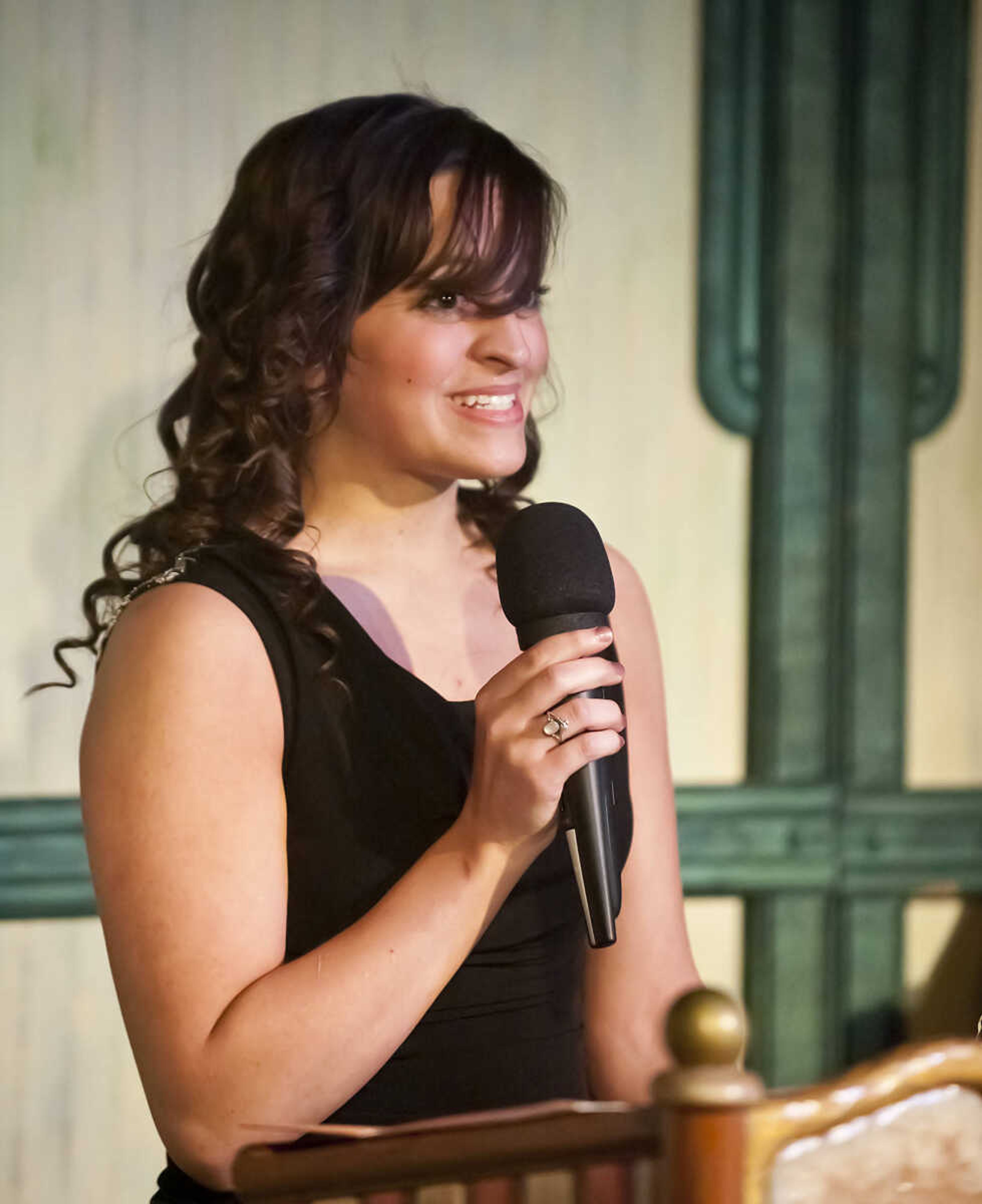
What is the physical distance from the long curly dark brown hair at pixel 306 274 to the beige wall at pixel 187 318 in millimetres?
651

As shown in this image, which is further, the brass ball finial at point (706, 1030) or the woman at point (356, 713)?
the woman at point (356, 713)

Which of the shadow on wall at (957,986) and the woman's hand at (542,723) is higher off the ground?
the woman's hand at (542,723)

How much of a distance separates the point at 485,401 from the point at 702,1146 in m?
0.79

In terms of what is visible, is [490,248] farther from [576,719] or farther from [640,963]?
[640,963]

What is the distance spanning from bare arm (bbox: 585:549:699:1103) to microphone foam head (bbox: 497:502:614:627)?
0.37m

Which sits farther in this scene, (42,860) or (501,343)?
(42,860)

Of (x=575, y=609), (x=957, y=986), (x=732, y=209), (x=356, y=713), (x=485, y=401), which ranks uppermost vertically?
(x=732, y=209)

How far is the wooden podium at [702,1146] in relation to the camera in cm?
67

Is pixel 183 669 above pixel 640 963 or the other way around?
above

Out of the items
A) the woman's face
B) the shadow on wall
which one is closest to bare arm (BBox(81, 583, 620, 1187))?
the woman's face

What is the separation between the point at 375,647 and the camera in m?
1.36

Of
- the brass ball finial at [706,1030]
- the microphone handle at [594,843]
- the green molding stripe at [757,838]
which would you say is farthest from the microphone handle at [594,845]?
the green molding stripe at [757,838]

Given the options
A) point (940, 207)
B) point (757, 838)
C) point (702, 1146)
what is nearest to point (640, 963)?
point (702, 1146)

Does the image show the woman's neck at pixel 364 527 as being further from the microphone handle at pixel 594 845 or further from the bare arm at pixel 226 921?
the microphone handle at pixel 594 845
